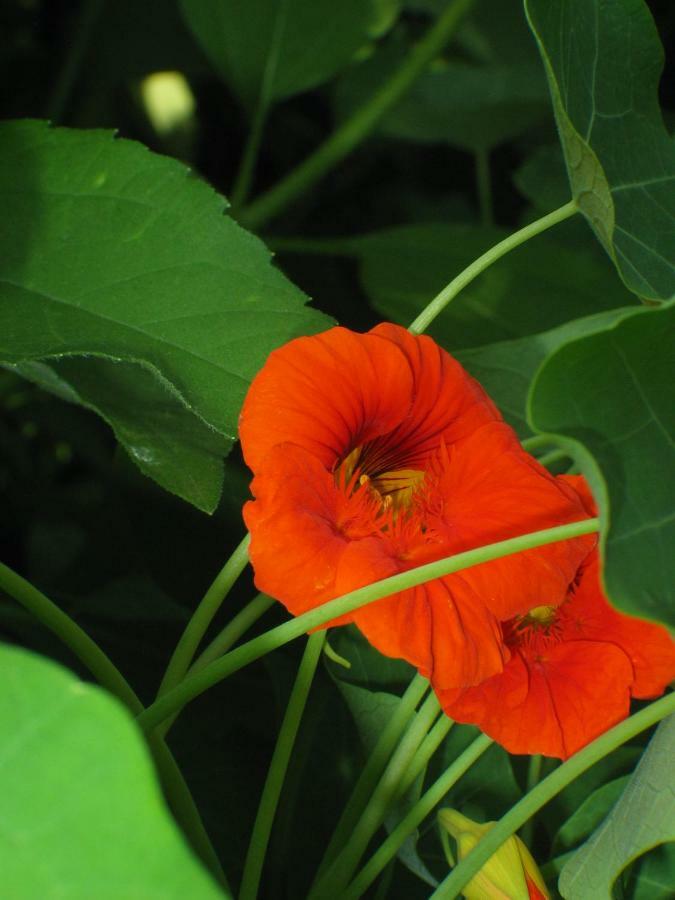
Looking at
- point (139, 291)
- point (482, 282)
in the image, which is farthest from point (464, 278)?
point (482, 282)

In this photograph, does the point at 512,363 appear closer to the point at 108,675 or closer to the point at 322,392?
the point at 322,392

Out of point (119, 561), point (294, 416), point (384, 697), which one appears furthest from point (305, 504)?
point (119, 561)

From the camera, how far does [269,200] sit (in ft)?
3.86

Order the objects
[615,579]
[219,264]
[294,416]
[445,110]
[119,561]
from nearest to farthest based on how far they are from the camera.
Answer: [615,579] → [294,416] → [219,264] → [119,561] → [445,110]

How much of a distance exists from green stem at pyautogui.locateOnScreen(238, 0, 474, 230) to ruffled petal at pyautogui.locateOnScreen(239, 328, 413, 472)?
0.65 meters

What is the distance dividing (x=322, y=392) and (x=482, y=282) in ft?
2.06

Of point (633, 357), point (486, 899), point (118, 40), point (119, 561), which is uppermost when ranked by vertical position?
point (633, 357)

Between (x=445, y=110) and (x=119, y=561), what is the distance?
0.63 metres

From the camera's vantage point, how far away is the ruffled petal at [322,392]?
1.67ft

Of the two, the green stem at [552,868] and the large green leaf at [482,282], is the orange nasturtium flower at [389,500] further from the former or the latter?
the large green leaf at [482,282]

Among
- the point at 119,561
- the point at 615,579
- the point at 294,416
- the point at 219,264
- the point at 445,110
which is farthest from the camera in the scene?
the point at 445,110

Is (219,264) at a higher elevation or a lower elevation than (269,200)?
higher

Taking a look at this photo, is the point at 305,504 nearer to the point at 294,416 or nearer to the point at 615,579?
the point at 294,416

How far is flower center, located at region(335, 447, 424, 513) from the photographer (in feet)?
1.98
